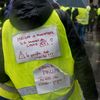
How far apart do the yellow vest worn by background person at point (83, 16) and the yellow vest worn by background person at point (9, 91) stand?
10522 mm

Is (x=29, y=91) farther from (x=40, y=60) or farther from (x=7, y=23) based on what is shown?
(x=7, y=23)

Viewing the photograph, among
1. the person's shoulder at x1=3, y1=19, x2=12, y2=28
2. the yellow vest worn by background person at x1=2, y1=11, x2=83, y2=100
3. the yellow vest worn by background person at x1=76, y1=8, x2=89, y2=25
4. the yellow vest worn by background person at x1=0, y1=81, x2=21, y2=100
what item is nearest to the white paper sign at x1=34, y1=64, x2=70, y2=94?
the yellow vest worn by background person at x1=2, y1=11, x2=83, y2=100

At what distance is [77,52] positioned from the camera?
3.20m

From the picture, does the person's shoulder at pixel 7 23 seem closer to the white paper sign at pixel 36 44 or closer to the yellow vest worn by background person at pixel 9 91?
the white paper sign at pixel 36 44

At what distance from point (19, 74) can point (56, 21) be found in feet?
1.26

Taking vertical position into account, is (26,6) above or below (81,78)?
above

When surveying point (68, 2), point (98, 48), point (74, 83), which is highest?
point (74, 83)

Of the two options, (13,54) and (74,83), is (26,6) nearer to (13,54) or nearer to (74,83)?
(13,54)

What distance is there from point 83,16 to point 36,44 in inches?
434

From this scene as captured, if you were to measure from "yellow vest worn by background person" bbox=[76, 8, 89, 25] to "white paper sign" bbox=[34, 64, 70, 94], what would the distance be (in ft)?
34.9

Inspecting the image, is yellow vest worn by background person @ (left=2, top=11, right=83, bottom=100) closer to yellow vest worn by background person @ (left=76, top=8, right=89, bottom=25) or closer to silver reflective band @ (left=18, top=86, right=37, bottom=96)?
silver reflective band @ (left=18, top=86, right=37, bottom=96)

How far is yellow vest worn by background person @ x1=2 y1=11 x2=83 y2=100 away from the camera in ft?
10.3

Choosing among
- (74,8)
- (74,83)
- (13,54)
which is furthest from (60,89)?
(74,8)

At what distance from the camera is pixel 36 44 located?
3.15 m
